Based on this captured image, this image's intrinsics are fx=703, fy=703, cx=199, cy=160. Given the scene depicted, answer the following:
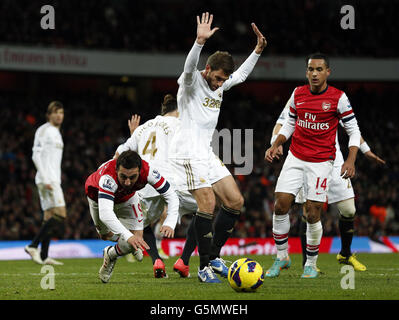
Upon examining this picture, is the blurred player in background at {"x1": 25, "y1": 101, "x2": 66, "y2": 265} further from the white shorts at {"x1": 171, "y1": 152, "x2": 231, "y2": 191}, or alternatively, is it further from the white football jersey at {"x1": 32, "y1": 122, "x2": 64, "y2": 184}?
the white shorts at {"x1": 171, "y1": 152, "x2": 231, "y2": 191}

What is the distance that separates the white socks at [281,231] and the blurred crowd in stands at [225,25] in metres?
16.4

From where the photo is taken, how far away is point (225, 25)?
2594 centimetres

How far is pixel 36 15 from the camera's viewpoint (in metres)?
23.2

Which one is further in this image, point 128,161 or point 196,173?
point 196,173

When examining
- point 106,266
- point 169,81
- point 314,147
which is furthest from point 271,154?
point 169,81

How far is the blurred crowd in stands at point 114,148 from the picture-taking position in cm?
1767

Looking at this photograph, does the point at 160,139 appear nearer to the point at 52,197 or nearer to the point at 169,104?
the point at 169,104

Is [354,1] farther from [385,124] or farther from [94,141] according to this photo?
[94,141]

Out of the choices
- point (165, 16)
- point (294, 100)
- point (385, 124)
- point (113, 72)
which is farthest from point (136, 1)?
point (294, 100)

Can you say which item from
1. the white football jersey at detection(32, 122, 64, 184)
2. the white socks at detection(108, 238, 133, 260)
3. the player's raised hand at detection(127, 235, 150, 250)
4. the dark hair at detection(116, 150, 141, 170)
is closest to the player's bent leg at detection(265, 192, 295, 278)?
the white socks at detection(108, 238, 133, 260)

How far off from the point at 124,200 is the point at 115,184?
0.57 meters

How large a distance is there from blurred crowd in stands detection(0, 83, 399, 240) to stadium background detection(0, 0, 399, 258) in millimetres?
41

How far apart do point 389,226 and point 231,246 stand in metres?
5.71

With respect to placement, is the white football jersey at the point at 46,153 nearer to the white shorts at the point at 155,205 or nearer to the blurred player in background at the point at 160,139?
the blurred player in background at the point at 160,139
